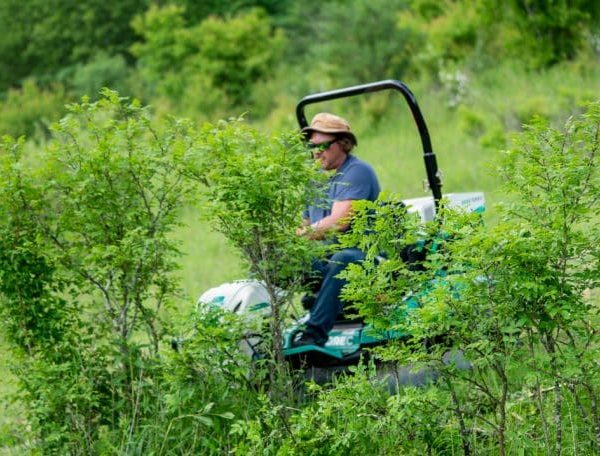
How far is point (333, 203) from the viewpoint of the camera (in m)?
5.27

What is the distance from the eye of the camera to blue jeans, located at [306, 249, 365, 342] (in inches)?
189

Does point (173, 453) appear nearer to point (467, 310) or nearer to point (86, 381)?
point (86, 381)

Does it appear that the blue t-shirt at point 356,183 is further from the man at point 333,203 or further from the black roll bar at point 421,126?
the black roll bar at point 421,126

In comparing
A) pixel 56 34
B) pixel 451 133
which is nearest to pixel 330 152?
pixel 451 133

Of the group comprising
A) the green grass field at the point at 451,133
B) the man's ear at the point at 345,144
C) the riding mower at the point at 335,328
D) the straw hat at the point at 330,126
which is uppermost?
the straw hat at the point at 330,126

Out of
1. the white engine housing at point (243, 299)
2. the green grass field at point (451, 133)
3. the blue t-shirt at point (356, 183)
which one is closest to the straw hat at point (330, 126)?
the blue t-shirt at point (356, 183)

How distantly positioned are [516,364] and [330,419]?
0.98 meters

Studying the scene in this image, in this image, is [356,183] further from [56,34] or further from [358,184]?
[56,34]

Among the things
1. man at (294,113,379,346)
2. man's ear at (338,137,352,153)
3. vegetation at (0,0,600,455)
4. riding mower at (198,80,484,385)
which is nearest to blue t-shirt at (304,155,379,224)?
man at (294,113,379,346)

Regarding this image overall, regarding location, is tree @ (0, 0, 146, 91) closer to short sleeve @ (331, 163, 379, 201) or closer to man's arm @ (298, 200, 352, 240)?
short sleeve @ (331, 163, 379, 201)

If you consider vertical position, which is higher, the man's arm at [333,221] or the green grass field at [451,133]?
the man's arm at [333,221]

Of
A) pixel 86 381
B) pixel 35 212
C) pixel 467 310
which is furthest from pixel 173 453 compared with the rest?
pixel 467 310

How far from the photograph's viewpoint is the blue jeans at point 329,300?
479cm

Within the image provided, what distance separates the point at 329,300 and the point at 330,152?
0.91m
